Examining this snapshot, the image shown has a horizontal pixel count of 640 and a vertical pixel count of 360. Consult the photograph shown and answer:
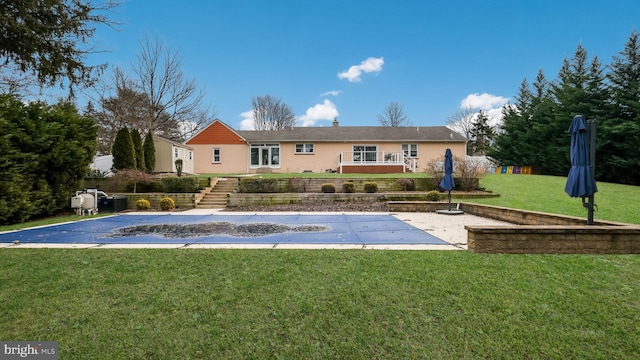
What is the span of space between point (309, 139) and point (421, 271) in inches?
866

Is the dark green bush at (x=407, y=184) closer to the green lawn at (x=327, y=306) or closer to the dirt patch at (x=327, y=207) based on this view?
the dirt patch at (x=327, y=207)

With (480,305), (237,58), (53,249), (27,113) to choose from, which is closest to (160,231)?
(53,249)

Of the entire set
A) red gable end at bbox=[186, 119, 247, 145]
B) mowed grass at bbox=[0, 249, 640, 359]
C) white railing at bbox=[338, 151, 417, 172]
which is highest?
red gable end at bbox=[186, 119, 247, 145]

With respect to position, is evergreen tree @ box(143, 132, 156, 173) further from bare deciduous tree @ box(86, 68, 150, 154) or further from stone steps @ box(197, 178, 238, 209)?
stone steps @ box(197, 178, 238, 209)

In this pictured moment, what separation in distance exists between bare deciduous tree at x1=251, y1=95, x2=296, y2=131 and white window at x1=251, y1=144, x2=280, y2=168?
20546 mm

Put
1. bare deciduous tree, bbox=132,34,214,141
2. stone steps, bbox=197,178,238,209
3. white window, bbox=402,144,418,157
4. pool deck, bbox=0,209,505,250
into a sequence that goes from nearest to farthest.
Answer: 1. pool deck, bbox=0,209,505,250
2. stone steps, bbox=197,178,238,209
3. white window, bbox=402,144,418,157
4. bare deciduous tree, bbox=132,34,214,141

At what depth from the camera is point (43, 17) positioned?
12.6ft

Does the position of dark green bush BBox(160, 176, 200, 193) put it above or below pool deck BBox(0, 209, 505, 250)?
above

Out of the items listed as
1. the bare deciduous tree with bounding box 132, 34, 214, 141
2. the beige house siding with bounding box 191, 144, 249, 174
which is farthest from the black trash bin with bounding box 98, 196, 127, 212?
the bare deciduous tree with bounding box 132, 34, 214, 141

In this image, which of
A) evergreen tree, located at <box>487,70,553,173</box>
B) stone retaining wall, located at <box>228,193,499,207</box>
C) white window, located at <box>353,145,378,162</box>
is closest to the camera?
stone retaining wall, located at <box>228,193,499,207</box>

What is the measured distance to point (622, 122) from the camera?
Result: 17094mm

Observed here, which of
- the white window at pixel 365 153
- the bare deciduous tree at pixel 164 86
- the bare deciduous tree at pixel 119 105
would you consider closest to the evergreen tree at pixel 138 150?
the bare deciduous tree at pixel 164 86

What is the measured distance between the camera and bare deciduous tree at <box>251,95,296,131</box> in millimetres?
46344

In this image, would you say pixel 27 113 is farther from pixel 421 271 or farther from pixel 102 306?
pixel 421 271
